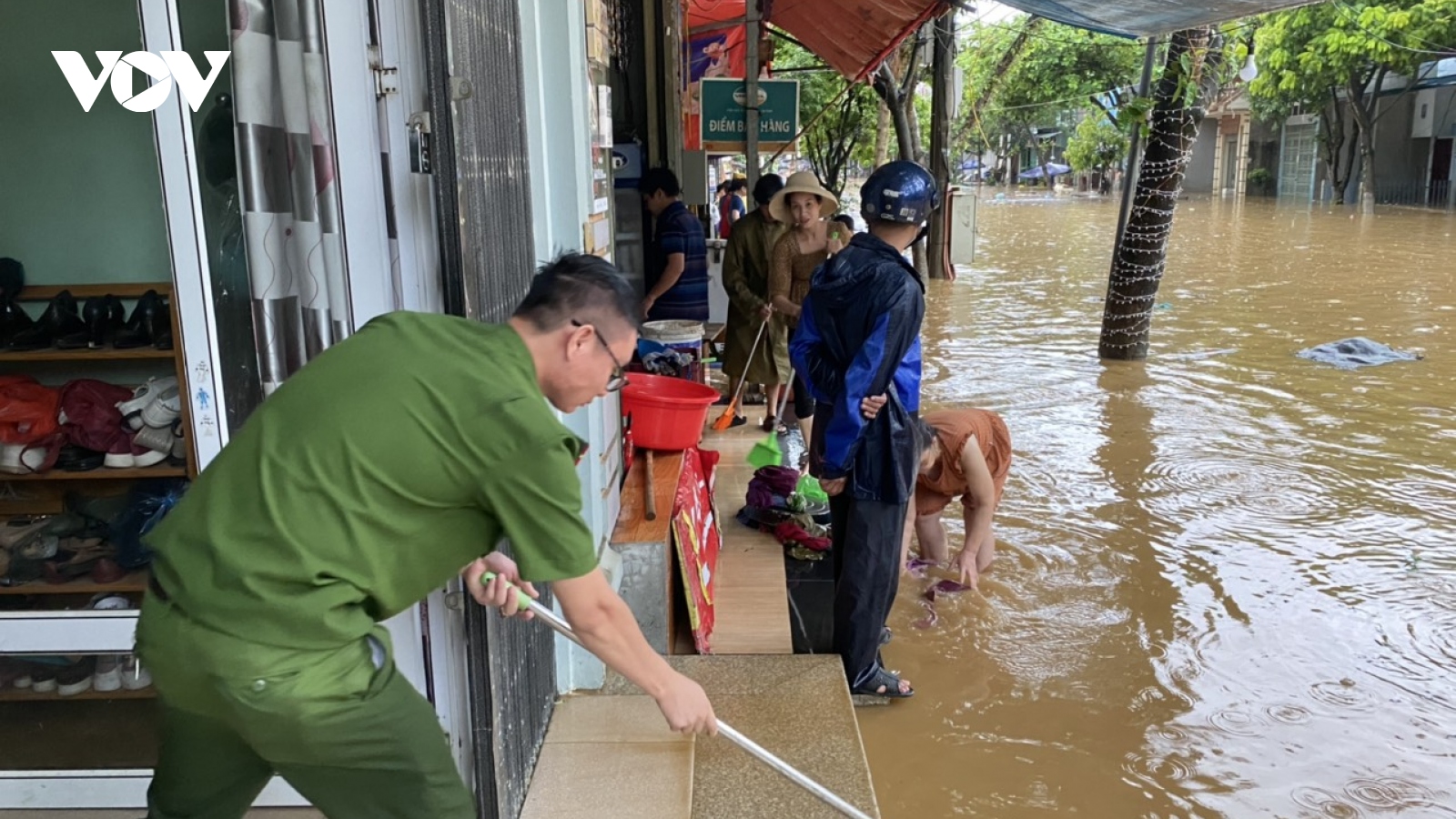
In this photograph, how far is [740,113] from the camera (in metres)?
8.29

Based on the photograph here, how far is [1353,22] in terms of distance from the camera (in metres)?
25.8

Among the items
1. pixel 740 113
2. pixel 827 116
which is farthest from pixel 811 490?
pixel 827 116

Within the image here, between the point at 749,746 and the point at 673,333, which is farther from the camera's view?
the point at 673,333

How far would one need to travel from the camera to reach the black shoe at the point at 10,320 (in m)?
3.23

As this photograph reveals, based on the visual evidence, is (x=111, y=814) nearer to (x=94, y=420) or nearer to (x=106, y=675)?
(x=106, y=675)

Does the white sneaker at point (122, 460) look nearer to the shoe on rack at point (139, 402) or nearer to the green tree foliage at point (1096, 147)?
the shoe on rack at point (139, 402)

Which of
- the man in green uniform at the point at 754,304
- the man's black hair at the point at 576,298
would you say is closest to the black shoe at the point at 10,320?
the man's black hair at the point at 576,298

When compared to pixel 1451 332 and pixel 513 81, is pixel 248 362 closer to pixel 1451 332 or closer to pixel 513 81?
pixel 513 81

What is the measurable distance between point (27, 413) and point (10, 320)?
0.31 m

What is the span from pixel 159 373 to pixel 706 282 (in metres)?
4.16

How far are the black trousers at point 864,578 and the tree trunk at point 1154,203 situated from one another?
6.16 metres

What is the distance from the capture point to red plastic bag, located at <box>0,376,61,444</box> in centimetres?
321

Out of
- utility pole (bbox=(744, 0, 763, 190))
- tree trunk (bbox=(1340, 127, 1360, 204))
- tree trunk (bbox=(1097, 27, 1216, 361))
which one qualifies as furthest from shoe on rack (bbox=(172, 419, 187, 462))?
tree trunk (bbox=(1340, 127, 1360, 204))

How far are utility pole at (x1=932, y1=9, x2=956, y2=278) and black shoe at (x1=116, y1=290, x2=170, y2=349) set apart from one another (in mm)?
10282
